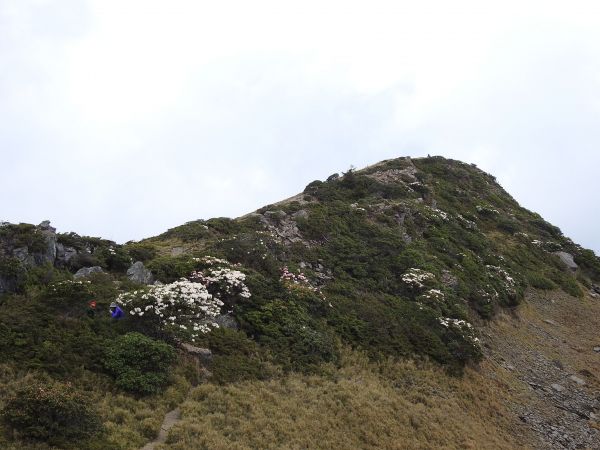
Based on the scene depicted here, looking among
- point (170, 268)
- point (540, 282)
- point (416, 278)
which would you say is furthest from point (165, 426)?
point (540, 282)

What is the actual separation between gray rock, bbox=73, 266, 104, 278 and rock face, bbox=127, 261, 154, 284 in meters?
1.25

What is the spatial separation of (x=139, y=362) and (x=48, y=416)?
3.67 metres

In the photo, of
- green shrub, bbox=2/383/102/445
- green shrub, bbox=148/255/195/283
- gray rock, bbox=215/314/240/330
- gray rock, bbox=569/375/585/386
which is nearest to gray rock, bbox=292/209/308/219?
green shrub, bbox=148/255/195/283

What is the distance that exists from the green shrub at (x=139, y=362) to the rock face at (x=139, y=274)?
207 inches

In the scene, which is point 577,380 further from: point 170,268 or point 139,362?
point 139,362

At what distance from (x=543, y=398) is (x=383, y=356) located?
839 centimetres

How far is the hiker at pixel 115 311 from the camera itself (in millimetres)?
16844

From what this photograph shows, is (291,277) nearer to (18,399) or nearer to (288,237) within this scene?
(288,237)

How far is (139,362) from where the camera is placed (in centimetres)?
1495

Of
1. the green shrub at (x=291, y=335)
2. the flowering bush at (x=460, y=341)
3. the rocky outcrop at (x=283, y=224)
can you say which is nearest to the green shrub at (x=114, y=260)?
the green shrub at (x=291, y=335)

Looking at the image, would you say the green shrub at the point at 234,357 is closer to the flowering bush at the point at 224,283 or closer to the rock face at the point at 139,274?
the flowering bush at the point at 224,283

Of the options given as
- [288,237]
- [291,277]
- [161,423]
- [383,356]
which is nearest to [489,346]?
[383,356]

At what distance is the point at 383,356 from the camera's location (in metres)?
21.1

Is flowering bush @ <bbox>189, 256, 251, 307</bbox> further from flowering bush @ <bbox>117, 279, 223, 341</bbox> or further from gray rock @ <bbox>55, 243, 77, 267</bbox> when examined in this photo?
gray rock @ <bbox>55, 243, 77, 267</bbox>
